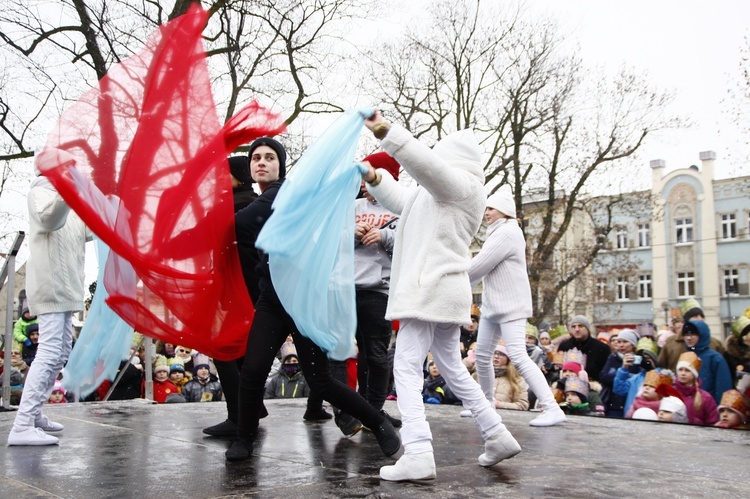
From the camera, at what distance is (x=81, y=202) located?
13.0 ft

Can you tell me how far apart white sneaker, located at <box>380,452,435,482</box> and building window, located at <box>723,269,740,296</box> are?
149 feet

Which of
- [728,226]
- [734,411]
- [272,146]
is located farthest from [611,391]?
[728,226]

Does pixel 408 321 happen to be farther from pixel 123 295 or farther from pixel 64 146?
pixel 64 146

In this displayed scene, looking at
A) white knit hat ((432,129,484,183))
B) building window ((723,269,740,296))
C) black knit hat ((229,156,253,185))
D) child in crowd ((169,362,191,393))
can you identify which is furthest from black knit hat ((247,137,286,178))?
building window ((723,269,740,296))

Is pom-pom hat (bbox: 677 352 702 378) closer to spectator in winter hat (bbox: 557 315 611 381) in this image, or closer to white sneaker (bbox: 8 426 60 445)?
spectator in winter hat (bbox: 557 315 611 381)

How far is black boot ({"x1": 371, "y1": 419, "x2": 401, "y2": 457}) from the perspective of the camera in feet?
13.7

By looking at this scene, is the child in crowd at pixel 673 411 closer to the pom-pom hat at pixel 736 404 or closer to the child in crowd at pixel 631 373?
the pom-pom hat at pixel 736 404

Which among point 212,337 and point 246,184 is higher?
point 246,184

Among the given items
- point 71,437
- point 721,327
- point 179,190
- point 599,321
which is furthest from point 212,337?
point 721,327

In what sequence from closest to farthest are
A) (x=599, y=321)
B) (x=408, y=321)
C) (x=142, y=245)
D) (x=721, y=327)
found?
1. (x=408, y=321)
2. (x=142, y=245)
3. (x=599, y=321)
4. (x=721, y=327)

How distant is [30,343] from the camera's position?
34.8ft

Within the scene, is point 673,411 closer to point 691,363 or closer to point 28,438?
point 691,363

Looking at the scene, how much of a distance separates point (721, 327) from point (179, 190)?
4575 centimetres

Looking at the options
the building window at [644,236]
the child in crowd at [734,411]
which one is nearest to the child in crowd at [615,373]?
the child in crowd at [734,411]
